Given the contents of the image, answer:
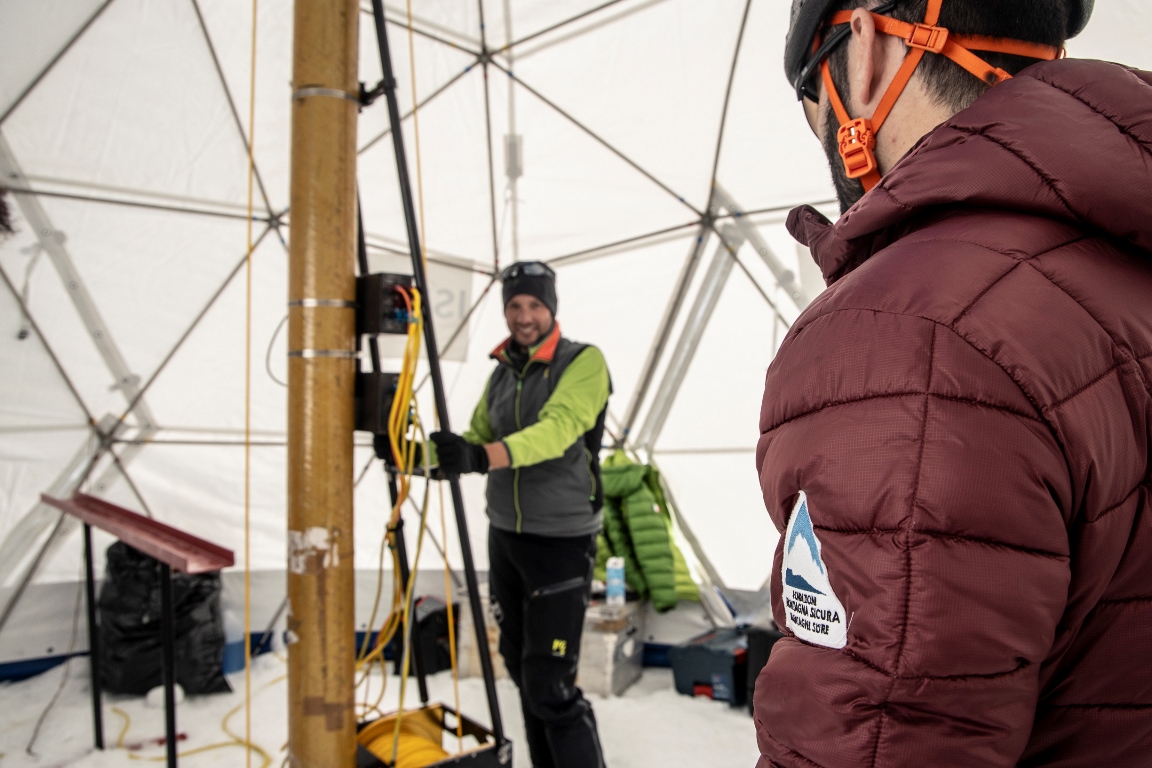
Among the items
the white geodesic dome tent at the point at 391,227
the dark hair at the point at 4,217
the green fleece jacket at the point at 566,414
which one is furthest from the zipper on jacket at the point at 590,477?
the dark hair at the point at 4,217

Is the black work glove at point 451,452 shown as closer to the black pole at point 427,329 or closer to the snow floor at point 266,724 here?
the black pole at point 427,329

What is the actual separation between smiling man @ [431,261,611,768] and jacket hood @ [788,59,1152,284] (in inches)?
81.8

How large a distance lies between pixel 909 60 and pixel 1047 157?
289 millimetres

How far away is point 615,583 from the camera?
4918mm

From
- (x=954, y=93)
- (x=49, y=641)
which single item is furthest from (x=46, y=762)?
(x=954, y=93)

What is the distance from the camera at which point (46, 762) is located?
3633mm

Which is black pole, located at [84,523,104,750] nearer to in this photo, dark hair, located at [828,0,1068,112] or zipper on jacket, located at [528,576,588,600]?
zipper on jacket, located at [528,576,588,600]

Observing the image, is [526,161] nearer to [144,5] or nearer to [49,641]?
[144,5]

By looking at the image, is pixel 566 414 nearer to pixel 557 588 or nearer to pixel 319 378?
pixel 557 588

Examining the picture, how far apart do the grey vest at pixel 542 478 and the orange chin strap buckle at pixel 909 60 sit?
2271 mm

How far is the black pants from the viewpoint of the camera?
2.94m

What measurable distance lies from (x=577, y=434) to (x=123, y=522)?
202 centimetres

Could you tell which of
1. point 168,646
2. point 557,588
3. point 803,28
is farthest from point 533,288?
point 803,28

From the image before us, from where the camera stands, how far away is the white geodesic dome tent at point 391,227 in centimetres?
436
